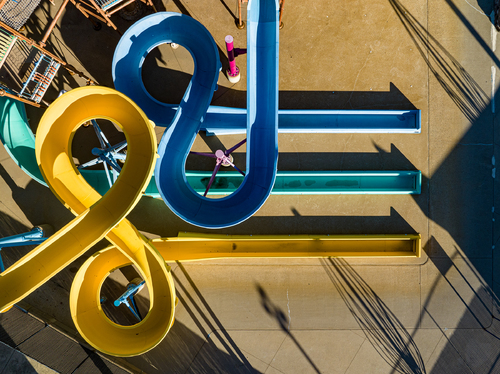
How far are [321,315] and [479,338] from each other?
6.80 metres

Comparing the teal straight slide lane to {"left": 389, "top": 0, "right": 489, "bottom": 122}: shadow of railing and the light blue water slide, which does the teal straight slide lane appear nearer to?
the light blue water slide

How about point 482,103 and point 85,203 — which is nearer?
point 85,203

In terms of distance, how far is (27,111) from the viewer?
12.5 meters

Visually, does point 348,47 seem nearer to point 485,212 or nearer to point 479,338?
point 485,212

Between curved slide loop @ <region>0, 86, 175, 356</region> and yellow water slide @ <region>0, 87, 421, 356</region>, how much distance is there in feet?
0.08

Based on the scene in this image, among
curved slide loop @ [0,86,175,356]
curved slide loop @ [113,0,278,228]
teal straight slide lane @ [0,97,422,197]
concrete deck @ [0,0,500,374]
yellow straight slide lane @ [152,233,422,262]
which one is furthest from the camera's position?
concrete deck @ [0,0,500,374]

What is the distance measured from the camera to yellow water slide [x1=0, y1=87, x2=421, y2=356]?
807 centimetres

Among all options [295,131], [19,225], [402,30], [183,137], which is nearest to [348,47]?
[402,30]

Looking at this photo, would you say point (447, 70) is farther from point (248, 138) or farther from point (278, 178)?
point (248, 138)

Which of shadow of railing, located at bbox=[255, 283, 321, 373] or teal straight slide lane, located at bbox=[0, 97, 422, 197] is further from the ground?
teal straight slide lane, located at bbox=[0, 97, 422, 197]

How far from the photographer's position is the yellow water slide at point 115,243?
807 cm

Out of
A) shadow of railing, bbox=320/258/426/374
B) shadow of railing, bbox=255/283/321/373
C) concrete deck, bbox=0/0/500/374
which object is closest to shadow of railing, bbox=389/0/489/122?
concrete deck, bbox=0/0/500/374

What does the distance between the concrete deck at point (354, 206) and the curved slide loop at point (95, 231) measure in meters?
2.18

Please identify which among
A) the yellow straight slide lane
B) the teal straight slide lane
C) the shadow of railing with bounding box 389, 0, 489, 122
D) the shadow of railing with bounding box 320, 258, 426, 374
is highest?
the shadow of railing with bounding box 389, 0, 489, 122
